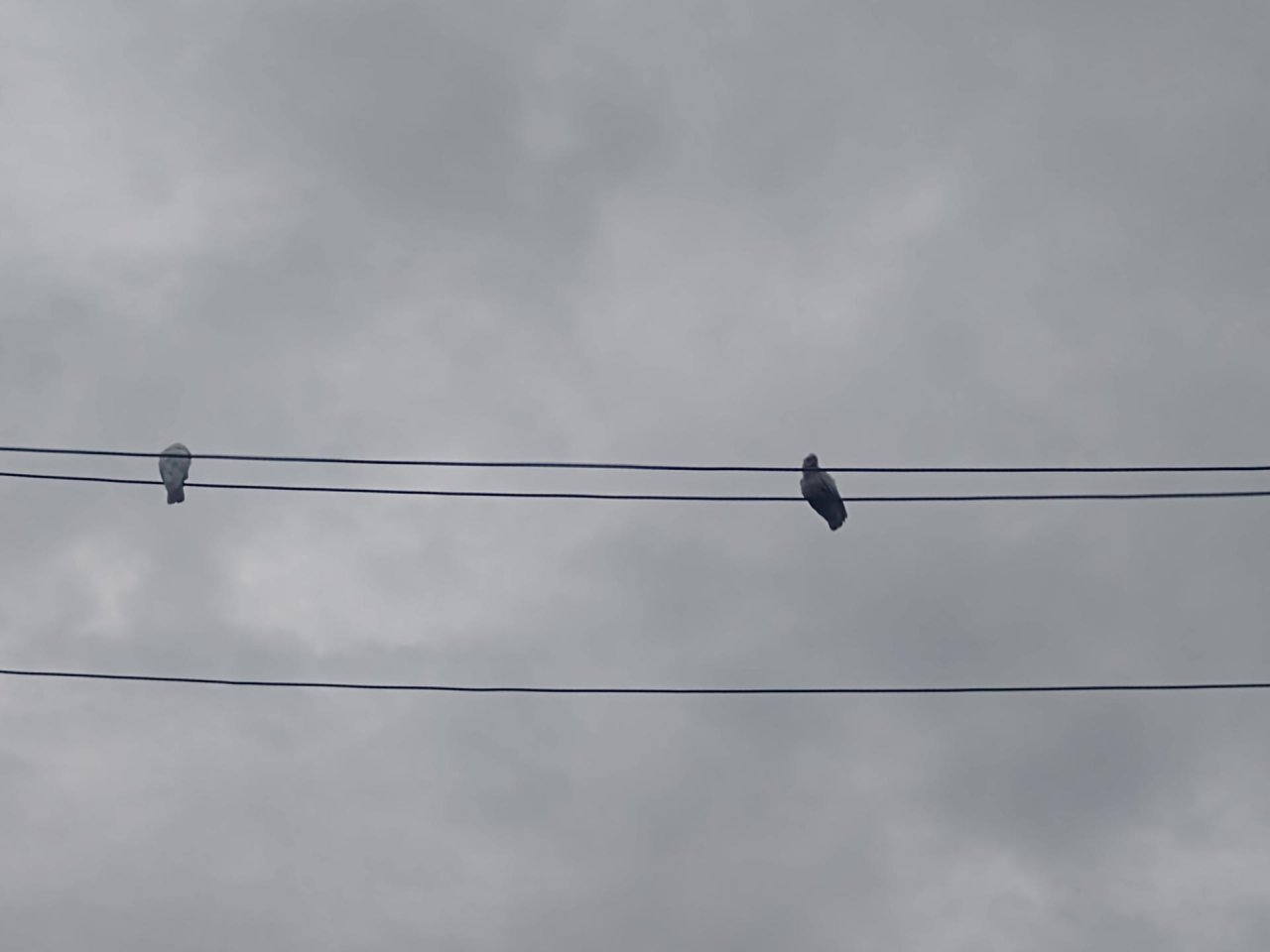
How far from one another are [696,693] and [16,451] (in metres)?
6.26

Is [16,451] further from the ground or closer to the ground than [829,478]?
closer to the ground

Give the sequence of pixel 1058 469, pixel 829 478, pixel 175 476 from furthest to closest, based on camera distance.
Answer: pixel 829 478 < pixel 175 476 < pixel 1058 469

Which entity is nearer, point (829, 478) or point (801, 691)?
point (801, 691)

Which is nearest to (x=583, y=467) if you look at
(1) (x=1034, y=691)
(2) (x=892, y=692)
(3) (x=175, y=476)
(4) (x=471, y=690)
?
(4) (x=471, y=690)

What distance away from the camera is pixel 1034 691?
671 inches

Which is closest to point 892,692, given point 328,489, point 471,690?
point 471,690

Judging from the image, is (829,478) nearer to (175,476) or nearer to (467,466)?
(175,476)

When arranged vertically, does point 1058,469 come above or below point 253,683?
above

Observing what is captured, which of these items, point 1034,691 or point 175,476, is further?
point 175,476

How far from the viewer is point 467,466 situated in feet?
55.8

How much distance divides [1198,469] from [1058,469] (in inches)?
46.9

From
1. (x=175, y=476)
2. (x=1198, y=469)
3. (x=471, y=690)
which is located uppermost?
(x=175, y=476)

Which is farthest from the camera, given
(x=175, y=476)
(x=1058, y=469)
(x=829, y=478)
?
(x=829, y=478)

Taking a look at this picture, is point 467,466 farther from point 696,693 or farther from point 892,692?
point 892,692
